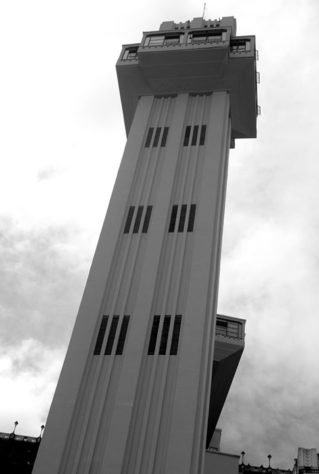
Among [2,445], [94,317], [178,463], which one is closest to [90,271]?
[94,317]

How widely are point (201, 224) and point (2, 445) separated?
2270 cm

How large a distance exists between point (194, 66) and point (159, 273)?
61.8ft

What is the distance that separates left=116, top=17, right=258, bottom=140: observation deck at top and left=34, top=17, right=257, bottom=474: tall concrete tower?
0.28ft

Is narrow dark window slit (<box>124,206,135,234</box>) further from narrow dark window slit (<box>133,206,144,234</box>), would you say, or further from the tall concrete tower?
narrow dark window slit (<box>133,206,144,234</box>)

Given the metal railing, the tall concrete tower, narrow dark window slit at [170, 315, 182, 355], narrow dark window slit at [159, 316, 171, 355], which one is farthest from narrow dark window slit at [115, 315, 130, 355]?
the metal railing

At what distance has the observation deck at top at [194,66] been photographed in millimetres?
41594

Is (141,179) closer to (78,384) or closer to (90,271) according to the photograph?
(90,271)

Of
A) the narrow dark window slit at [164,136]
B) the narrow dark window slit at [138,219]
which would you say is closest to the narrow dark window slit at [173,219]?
the narrow dark window slit at [138,219]

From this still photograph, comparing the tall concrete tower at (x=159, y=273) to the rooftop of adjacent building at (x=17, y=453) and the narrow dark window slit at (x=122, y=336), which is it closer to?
the narrow dark window slit at (x=122, y=336)

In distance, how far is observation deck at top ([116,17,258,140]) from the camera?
41.6m

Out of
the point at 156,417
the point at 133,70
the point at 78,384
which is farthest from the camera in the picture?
the point at 133,70

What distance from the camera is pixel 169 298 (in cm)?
3048

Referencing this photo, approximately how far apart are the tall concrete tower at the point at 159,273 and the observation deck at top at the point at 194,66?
0.09 metres

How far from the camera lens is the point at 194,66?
42219 mm
